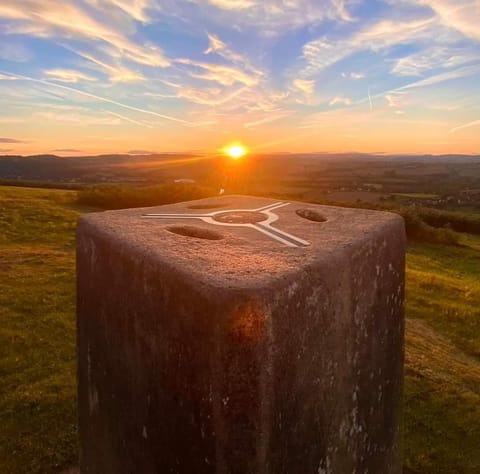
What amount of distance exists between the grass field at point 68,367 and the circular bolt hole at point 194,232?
12.5ft

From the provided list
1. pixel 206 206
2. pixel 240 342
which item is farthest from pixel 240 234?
pixel 206 206

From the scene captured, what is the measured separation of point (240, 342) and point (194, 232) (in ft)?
6.31

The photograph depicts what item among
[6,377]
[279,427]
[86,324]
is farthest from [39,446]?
[279,427]

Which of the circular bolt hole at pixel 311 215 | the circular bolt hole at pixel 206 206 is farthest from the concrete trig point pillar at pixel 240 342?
the circular bolt hole at pixel 206 206

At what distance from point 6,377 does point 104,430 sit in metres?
4.89

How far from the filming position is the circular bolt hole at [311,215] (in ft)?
18.2

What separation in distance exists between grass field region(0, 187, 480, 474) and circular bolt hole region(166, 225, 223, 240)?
3808 mm

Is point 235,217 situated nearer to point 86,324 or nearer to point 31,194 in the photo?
point 86,324

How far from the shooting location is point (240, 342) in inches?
116

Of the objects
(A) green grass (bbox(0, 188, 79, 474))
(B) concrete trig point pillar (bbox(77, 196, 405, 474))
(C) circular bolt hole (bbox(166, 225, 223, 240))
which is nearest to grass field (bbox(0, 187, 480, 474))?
(A) green grass (bbox(0, 188, 79, 474))

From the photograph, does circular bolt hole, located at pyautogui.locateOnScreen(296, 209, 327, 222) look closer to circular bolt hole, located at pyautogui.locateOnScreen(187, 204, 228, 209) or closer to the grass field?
circular bolt hole, located at pyautogui.locateOnScreen(187, 204, 228, 209)

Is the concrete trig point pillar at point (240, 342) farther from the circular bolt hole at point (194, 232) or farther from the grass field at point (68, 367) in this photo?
the grass field at point (68, 367)

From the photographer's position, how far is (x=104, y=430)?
15.7ft

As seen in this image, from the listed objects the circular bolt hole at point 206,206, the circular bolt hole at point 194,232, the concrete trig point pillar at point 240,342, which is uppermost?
the circular bolt hole at point 206,206
